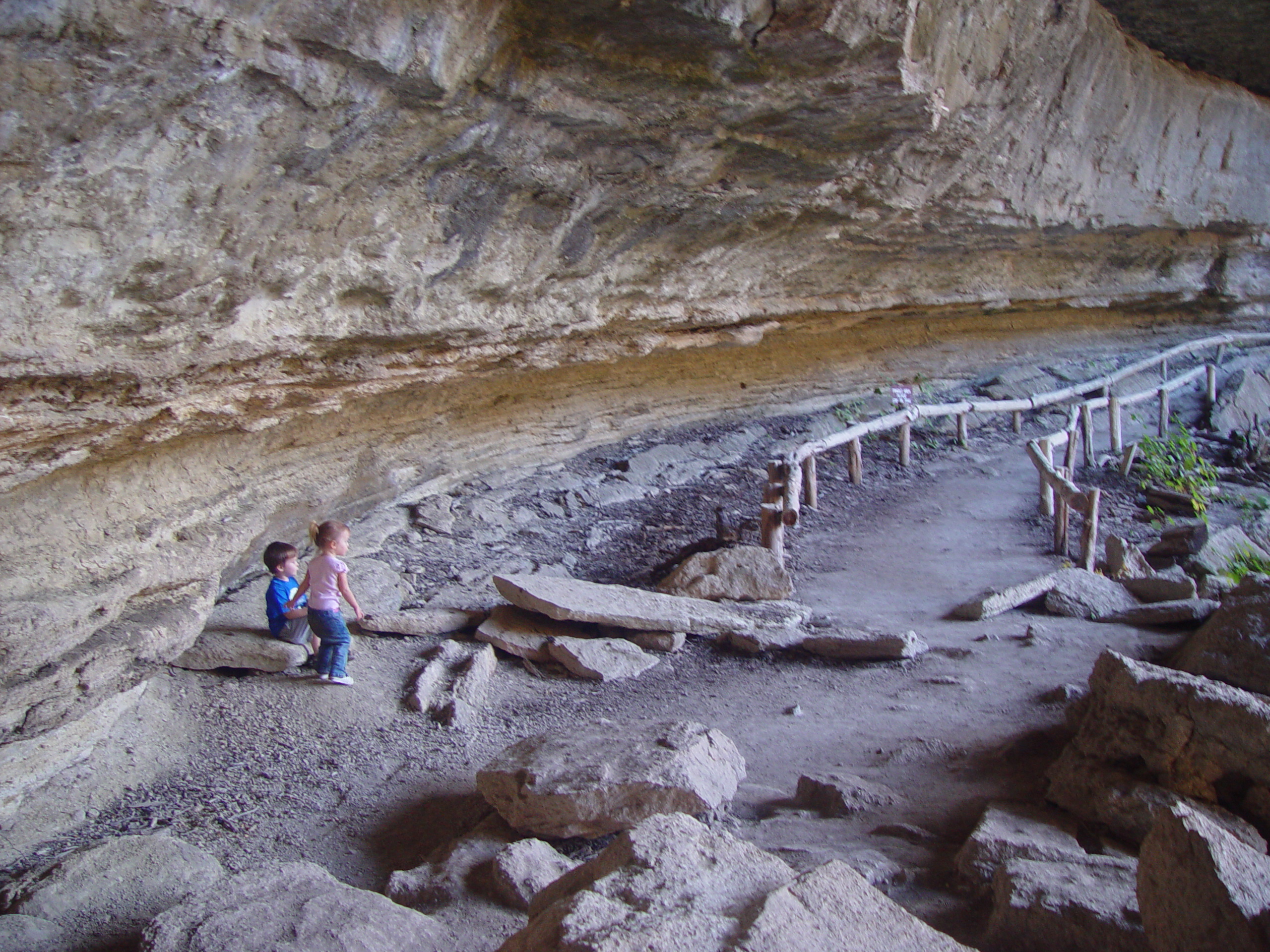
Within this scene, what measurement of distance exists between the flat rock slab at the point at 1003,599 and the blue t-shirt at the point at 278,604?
420 centimetres

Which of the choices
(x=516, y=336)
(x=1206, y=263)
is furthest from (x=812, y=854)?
(x=1206, y=263)

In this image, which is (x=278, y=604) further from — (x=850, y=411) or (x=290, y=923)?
(x=850, y=411)

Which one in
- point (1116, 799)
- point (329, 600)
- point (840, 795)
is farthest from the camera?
point (329, 600)

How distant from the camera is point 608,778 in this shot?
3.05 m

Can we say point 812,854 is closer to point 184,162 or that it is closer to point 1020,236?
point 184,162

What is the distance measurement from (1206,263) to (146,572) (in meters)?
14.9

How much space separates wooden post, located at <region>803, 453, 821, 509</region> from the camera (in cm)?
845

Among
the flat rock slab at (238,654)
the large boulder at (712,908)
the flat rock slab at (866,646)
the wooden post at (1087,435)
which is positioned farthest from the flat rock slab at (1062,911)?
the wooden post at (1087,435)

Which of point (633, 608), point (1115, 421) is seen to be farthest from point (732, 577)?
point (1115, 421)

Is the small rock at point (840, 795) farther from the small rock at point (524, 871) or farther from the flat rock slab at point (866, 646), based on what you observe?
the flat rock slab at point (866, 646)

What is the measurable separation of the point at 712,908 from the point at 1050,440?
8.21 meters

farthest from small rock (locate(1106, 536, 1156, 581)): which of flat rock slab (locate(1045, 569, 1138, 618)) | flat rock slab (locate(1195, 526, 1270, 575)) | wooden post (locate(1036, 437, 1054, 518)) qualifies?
wooden post (locate(1036, 437, 1054, 518))

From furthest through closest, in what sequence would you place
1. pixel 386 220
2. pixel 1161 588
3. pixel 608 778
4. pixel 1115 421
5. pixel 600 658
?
pixel 1115 421 < pixel 1161 588 < pixel 600 658 < pixel 386 220 < pixel 608 778

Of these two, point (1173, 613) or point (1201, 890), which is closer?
point (1201, 890)
